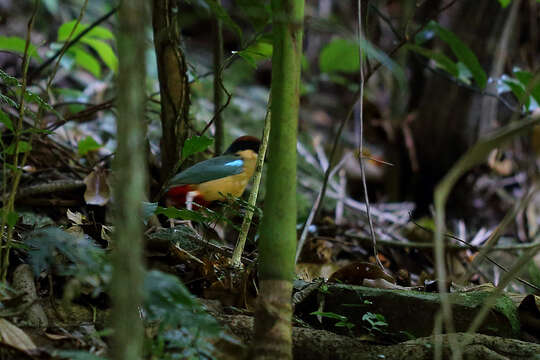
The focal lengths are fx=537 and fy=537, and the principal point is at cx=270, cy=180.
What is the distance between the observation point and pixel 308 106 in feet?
23.7

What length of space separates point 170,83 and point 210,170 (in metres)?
0.45

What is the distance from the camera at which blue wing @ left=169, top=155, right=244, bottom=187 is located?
2.27 metres

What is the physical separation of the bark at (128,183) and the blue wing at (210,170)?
1303 mm

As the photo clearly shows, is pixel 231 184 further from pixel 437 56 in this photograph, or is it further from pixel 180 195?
pixel 437 56

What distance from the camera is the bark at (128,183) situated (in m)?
0.77

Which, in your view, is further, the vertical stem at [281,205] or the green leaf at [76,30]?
the green leaf at [76,30]

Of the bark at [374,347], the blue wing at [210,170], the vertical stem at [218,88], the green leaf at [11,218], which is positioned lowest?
the bark at [374,347]

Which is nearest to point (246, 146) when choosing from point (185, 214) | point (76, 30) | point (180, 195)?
point (180, 195)

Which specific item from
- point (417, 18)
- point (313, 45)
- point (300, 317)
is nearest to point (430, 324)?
point (300, 317)

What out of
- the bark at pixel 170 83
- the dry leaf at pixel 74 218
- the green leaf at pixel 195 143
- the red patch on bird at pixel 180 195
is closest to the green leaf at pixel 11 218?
the dry leaf at pixel 74 218

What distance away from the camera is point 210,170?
8.21 ft

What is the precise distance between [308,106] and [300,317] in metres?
5.70

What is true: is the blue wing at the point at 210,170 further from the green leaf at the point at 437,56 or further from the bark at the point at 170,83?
the green leaf at the point at 437,56

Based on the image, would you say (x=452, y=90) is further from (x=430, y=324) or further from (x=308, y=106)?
(x=430, y=324)
